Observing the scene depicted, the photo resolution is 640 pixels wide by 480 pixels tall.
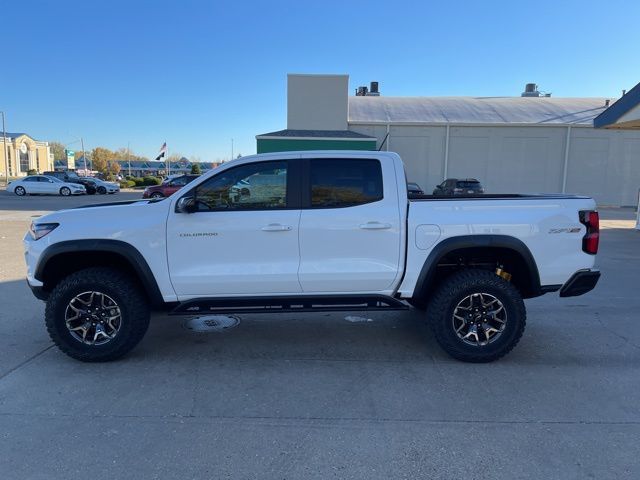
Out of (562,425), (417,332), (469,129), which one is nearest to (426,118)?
(469,129)

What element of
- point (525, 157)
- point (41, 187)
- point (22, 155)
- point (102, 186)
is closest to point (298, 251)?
point (525, 157)

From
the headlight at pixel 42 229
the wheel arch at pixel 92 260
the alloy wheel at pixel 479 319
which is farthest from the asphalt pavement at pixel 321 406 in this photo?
the headlight at pixel 42 229

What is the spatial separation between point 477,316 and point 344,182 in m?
1.81

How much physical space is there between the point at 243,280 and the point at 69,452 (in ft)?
6.08

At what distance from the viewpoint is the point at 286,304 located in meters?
4.27

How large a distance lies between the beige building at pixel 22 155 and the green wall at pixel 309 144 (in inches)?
2407

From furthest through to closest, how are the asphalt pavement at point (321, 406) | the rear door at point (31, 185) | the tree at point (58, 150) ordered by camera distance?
the tree at point (58, 150) → the rear door at point (31, 185) → the asphalt pavement at point (321, 406)

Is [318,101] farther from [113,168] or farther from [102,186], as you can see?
[113,168]

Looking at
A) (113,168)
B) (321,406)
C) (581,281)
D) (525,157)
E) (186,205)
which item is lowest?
(321,406)

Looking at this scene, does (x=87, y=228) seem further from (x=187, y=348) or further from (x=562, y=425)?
(x=562, y=425)

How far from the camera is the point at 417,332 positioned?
5246mm

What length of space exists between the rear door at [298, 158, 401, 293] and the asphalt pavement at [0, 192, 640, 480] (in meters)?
0.82

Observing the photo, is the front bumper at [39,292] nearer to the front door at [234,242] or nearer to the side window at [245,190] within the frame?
the front door at [234,242]

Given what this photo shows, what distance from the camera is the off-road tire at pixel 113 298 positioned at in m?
4.13
